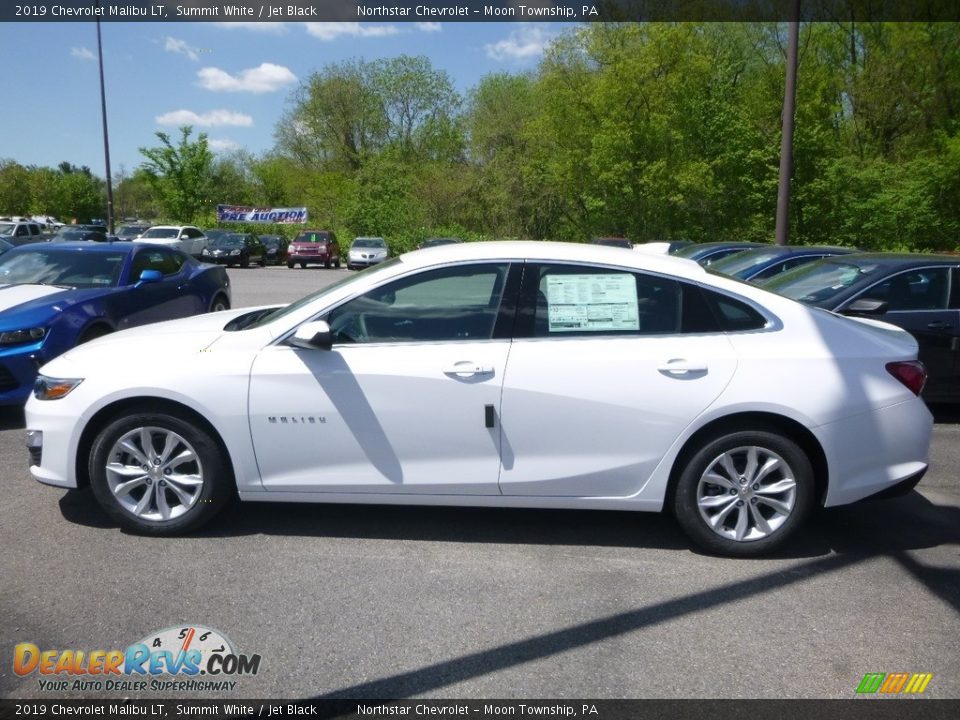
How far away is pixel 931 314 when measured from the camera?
7.55 metres

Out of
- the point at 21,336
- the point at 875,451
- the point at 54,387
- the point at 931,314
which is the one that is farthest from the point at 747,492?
the point at 21,336

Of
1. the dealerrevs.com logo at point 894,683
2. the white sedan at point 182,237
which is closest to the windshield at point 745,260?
the dealerrevs.com logo at point 894,683

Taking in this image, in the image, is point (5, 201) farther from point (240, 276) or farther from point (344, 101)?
point (240, 276)

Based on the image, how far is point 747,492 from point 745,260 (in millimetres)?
7579

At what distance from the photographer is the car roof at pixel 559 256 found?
15.0ft

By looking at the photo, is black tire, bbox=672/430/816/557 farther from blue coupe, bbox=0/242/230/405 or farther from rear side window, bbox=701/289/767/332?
blue coupe, bbox=0/242/230/405

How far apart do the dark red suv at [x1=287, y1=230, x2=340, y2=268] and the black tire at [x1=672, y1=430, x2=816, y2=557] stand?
33.6 m

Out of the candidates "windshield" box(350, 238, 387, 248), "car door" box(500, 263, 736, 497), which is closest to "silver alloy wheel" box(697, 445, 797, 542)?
"car door" box(500, 263, 736, 497)

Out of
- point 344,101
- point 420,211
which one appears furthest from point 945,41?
point 344,101

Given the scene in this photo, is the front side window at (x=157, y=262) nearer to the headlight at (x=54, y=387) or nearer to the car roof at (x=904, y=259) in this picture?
the headlight at (x=54, y=387)

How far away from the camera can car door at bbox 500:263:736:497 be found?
170 inches

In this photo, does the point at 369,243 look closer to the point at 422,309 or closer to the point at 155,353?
the point at 155,353

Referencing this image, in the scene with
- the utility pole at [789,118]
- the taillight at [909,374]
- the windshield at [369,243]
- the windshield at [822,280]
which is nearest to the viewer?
the taillight at [909,374]

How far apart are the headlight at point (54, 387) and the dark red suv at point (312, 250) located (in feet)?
107
